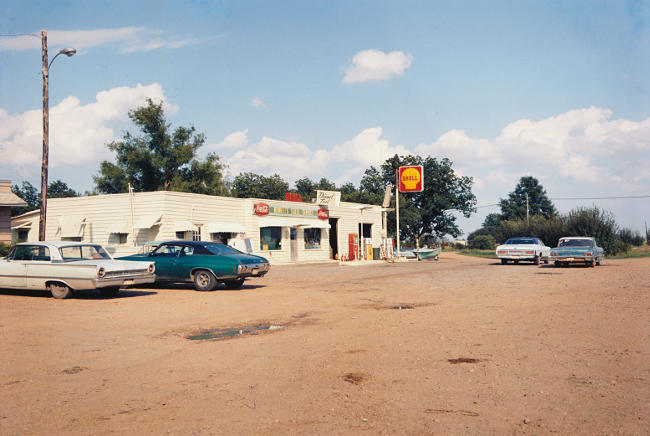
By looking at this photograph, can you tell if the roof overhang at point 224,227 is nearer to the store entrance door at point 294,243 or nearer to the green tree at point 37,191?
the store entrance door at point 294,243

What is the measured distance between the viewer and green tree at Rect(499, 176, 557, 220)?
325ft

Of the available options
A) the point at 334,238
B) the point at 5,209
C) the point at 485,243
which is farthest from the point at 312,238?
the point at 485,243

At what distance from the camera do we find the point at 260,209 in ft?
110

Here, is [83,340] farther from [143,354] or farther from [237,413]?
[237,413]

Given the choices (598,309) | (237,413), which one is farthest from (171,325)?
(598,309)

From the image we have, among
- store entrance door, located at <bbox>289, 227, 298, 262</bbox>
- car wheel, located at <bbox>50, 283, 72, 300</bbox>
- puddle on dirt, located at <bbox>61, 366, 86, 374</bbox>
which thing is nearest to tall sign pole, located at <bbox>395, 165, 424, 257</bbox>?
store entrance door, located at <bbox>289, 227, 298, 262</bbox>

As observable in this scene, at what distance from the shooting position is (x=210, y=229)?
2952cm

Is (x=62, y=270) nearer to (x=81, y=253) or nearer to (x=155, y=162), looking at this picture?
(x=81, y=253)

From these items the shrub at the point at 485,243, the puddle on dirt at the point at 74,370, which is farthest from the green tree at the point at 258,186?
the puddle on dirt at the point at 74,370

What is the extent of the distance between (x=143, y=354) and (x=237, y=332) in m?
1.97

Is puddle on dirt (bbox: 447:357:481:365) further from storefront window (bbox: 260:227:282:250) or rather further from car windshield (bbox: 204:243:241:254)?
storefront window (bbox: 260:227:282:250)

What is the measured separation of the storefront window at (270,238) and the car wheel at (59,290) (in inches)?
812

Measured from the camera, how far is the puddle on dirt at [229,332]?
8586mm

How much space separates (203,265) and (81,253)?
331cm
